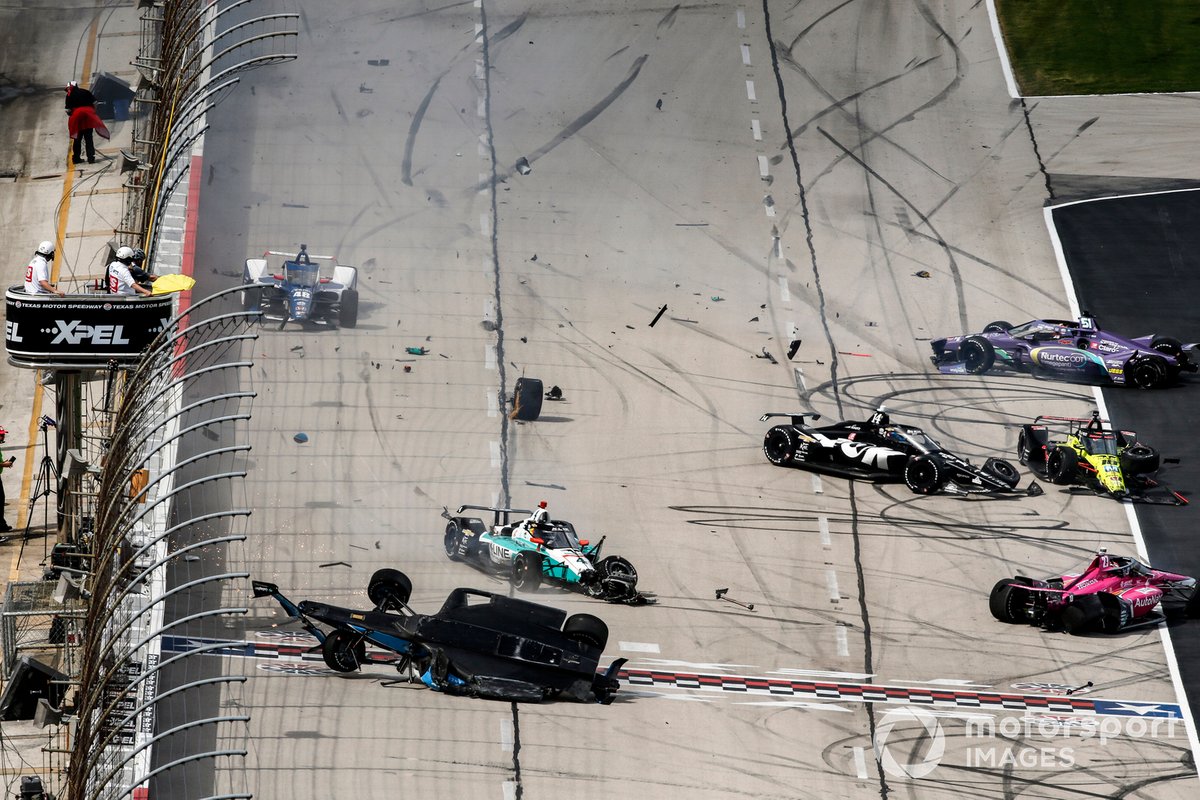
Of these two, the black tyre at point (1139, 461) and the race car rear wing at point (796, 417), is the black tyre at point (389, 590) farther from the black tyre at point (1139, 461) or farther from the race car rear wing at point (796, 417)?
the black tyre at point (1139, 461)

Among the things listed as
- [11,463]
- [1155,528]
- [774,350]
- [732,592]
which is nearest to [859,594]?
[732,592]

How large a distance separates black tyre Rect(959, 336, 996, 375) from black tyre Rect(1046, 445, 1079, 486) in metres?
3.62

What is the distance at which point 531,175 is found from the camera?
38.4m

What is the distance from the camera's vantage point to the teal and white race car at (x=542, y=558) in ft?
85.2

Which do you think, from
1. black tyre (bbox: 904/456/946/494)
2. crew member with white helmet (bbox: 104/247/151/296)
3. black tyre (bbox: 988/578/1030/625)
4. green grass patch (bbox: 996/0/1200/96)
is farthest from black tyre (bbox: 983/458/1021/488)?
green grass patch (bbox: 996/0/1200/96)

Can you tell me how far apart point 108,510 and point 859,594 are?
41.3ft

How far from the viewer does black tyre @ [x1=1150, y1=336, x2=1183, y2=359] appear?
1310 inches

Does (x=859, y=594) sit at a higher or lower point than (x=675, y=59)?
lower

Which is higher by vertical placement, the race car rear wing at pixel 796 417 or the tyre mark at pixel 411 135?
the tyre mark at pixel 411 135

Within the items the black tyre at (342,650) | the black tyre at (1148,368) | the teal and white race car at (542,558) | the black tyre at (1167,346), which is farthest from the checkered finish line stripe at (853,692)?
the black tyre at (1167,346)

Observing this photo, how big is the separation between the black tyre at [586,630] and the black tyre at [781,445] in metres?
7.01

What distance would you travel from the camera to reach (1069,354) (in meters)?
33.1

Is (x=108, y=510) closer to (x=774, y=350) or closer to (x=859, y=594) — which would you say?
(x=859, y=594)

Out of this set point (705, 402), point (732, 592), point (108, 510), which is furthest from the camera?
point (705, 402)
